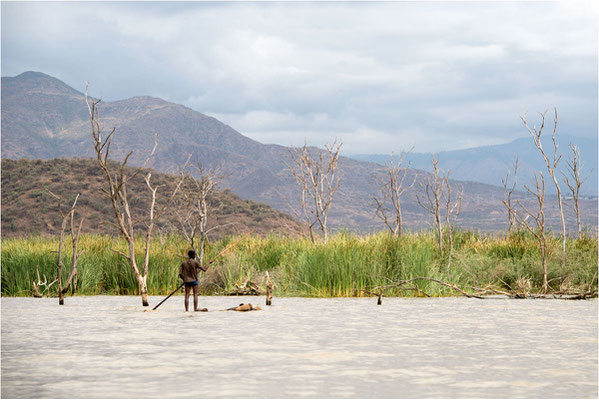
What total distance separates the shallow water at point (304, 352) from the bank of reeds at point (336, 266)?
2.63 meters

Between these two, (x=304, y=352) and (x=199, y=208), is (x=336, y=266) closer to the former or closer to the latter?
(x=199, y=208)

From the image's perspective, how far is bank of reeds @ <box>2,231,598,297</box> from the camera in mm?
17469

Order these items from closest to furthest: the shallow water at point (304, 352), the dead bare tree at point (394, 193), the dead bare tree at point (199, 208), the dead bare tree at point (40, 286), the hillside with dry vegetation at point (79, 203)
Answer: the shallow water at point (304, 352)
the dead bare tree at point (40, 286)
the dead bare tree at point (199, 208)
the dead bare tree at point (394, 193)
the hillside with dry vegetation at point (79, 203)

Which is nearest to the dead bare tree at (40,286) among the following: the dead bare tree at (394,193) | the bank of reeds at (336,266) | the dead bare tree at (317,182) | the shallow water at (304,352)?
the bank of reeds at (336,266)

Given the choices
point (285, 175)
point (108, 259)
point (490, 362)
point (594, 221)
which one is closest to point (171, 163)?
point (285, 175)

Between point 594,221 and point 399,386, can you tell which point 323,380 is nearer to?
point 399,386

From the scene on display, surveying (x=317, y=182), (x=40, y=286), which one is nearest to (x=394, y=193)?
(x=317, y=182)

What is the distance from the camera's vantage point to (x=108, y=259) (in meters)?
19.3

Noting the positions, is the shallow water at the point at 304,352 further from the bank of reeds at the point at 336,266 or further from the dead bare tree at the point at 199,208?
the dead bare tree at the point at 199,208

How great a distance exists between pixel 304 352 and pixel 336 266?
8.26m

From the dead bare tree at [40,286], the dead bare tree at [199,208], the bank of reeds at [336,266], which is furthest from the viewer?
the dead bare tree at [199,208]

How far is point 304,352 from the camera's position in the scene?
9047mm

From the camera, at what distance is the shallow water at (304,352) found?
6.93m

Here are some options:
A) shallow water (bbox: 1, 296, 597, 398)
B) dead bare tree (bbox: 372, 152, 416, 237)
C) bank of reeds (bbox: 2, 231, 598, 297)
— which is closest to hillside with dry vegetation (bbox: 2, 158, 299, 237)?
dead bare tree (bbox: 372, 152, 416, 237)
